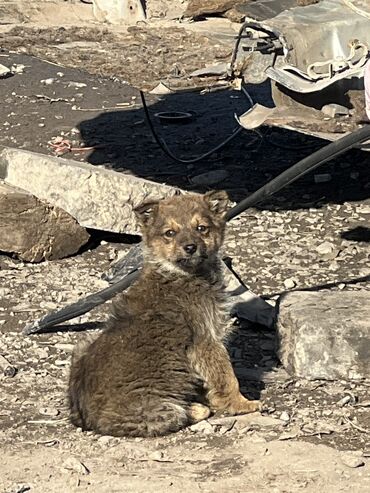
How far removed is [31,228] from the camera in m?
8.59

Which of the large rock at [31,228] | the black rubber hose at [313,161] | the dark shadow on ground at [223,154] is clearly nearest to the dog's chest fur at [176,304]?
the black rubber hose at [313,161]

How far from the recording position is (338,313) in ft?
22.0

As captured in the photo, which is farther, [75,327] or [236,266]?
[236,266]

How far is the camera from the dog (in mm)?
5758

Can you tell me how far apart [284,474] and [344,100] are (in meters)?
4.71

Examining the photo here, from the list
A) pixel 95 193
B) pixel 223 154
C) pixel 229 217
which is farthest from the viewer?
pixel 223 154

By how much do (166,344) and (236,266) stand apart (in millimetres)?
2688

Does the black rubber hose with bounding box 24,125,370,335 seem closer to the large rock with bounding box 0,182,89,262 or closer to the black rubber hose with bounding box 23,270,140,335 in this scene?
the black rubber hose with bounding box 23,270,140,335

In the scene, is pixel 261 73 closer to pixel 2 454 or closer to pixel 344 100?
pixel 344 100

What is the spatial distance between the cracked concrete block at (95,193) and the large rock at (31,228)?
204 millimetres

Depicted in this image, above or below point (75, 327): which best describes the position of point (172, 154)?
below

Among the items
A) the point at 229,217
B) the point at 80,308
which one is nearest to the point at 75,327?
the point at 80,308

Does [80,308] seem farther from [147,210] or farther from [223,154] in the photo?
[223,154]

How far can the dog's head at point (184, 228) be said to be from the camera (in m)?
6.19
